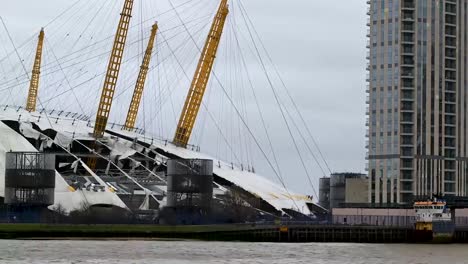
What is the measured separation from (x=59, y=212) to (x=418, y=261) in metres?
69.9

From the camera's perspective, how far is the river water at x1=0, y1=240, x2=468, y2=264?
12212 centimetres

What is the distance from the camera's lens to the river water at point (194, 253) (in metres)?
122

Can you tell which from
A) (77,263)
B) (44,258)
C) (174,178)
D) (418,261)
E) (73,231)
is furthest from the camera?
(174,178)

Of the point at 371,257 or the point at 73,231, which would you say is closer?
the point at 371,257

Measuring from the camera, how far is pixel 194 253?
450 feet

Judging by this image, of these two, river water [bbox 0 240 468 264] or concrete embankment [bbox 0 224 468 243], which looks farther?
concrete embankment [bbox 0 224 468 243]

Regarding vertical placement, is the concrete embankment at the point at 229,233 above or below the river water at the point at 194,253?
above

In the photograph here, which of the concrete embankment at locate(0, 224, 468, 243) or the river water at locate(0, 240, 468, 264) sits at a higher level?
the concrete embankment at locate(0, 224, 468, 243)

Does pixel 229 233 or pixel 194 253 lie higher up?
pixel 229 233

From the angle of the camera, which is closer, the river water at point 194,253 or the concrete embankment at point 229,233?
the river water at point 194,253

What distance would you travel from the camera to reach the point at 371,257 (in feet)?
450

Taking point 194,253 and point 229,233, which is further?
point 229,233

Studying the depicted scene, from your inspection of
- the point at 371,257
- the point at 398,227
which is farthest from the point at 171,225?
the point at 371,257

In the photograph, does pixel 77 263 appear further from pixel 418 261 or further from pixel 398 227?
pixel 398 227
